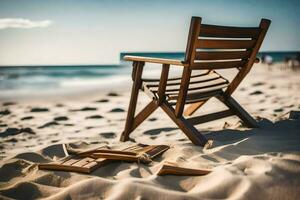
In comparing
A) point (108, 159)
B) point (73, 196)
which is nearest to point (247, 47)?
point (108, 159)

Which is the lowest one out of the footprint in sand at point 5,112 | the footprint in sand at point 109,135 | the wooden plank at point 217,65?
the footprint in sand at point 5,112

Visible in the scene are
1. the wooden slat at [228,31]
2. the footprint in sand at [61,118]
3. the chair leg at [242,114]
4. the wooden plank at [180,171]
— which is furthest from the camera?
the footprint in sand at [61,118]

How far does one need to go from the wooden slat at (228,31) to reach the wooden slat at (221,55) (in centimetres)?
16

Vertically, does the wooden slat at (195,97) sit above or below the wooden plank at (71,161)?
above

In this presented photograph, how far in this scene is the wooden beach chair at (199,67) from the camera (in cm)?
286

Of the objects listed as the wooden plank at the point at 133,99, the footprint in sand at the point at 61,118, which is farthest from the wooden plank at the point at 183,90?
the footprint in sand at the point at 61,118

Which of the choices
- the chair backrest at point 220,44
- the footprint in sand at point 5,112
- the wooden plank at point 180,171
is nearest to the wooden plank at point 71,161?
the wooden plank at point 180,171

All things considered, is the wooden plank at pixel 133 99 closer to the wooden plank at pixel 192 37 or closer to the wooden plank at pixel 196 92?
the wooden plank at pixel 196 92

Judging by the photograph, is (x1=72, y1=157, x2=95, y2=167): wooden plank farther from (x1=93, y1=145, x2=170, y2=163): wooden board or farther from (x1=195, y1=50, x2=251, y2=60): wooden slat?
(x1=195, y1=50, x2=251, y2=60): wooden slat

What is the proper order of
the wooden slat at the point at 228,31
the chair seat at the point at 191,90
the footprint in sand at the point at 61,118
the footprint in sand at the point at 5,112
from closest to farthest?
the wooden slat at the point at 228,31 → the chair seat at the point at 191,90 → the footprint in sand at the point at 61,118 → the footprint in sand at the point at 5,112

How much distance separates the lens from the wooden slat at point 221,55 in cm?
294

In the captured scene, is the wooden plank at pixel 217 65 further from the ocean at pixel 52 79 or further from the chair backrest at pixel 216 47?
the ocean at pixel 52 79

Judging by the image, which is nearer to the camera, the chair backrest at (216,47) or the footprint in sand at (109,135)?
the chair backrest at (216,47)

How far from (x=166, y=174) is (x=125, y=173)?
0.31m
